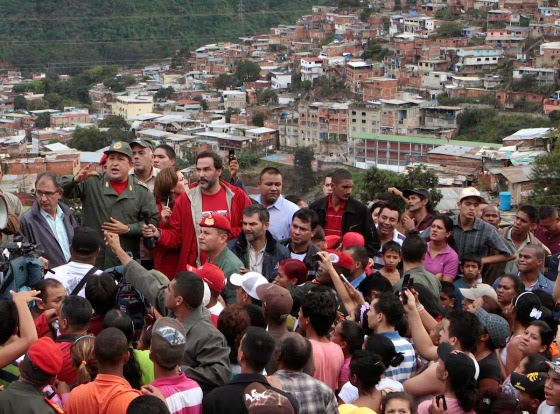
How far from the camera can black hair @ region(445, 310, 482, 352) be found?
3375 millimetres

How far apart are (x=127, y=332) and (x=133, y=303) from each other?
14.1 inches

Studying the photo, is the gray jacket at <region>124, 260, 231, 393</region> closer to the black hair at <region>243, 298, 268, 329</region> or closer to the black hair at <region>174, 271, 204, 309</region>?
the black hair at <region>174, 271, 204, 309</region>

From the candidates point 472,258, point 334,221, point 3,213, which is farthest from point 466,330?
point 3,213

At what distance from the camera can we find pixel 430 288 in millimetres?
4168

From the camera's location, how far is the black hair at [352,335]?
3434 mm

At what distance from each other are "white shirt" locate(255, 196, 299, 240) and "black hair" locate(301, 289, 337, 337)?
1481mm

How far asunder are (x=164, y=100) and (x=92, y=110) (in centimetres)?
415

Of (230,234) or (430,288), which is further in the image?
(230,234)

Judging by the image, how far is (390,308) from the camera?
3457mm

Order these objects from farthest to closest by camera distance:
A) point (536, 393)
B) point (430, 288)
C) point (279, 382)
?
point (430, 288), point (536, 393), point (279, 382)

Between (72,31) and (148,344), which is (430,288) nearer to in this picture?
(148,344)

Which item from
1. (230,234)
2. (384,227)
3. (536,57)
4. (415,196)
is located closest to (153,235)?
(230,234)

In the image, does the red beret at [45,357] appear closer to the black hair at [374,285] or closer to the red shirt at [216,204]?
the black hair at [374,285]

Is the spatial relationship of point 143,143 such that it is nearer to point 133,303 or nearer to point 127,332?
point 133,303
